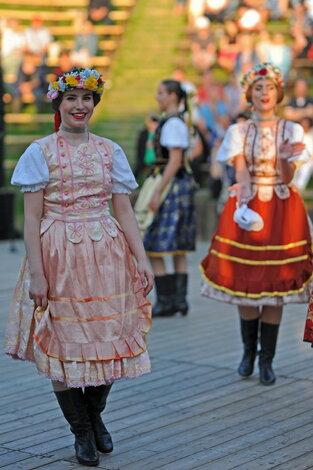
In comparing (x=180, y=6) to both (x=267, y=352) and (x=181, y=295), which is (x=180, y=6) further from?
(x=267, y=352)

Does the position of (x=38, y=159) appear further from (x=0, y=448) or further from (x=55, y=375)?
(x=0, y=448)

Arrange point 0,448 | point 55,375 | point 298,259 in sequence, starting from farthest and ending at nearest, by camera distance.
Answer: point 298,259 → point 0,448 → point 55,375

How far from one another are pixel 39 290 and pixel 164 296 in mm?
3603

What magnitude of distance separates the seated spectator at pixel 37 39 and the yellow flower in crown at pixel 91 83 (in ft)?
46.6

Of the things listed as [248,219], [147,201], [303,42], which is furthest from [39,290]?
[303,42]

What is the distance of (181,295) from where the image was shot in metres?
7.77

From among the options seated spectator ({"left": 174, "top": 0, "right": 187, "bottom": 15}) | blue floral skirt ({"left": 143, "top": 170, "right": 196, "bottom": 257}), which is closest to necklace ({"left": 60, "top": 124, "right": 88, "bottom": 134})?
blue floral skirt ({"left": 143, "top": 170, "right": 196, "bottom": 257})

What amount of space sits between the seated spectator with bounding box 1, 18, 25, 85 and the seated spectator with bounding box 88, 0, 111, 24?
192cm

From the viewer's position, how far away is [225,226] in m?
5.82

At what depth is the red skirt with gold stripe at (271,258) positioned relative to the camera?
223 inches

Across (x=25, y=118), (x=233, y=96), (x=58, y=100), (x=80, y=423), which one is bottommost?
(x=25, y=118)

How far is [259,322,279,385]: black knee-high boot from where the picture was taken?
18.6 feet

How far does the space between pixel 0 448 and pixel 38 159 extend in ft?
3.99

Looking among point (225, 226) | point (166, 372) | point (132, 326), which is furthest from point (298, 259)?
point (132, 326)
